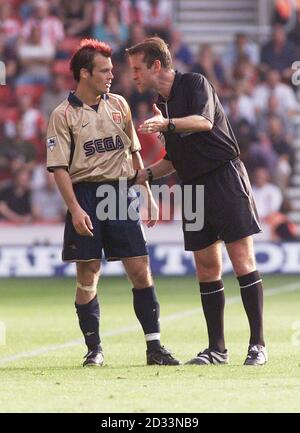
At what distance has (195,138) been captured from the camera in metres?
8.47

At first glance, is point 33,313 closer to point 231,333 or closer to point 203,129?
point 231,333

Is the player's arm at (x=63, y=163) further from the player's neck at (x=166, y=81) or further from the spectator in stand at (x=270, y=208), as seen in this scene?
the spectator in stand at (x=270, y=208)

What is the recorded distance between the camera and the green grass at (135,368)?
6.70 meters

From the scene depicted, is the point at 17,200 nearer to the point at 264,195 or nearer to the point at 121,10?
the point at 264,195

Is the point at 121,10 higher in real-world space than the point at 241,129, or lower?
higher

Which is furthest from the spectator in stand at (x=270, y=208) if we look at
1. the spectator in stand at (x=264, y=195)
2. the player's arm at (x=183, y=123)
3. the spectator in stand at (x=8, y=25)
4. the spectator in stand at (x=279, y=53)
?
the player's arm at (x=183, y=123)

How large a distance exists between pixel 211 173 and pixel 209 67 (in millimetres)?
13260

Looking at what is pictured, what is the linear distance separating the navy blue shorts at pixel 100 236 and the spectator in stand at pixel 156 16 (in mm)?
13800

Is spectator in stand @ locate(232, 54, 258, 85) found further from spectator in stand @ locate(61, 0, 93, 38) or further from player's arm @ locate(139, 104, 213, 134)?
player's arm @ locate(139, 104, 213, 134)

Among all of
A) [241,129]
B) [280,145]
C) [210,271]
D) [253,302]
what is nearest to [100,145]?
[210,271]

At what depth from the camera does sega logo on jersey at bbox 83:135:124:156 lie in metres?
8.61

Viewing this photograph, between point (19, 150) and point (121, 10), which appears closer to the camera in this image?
point (19, 150)

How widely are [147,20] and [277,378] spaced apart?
1551 centimetres
